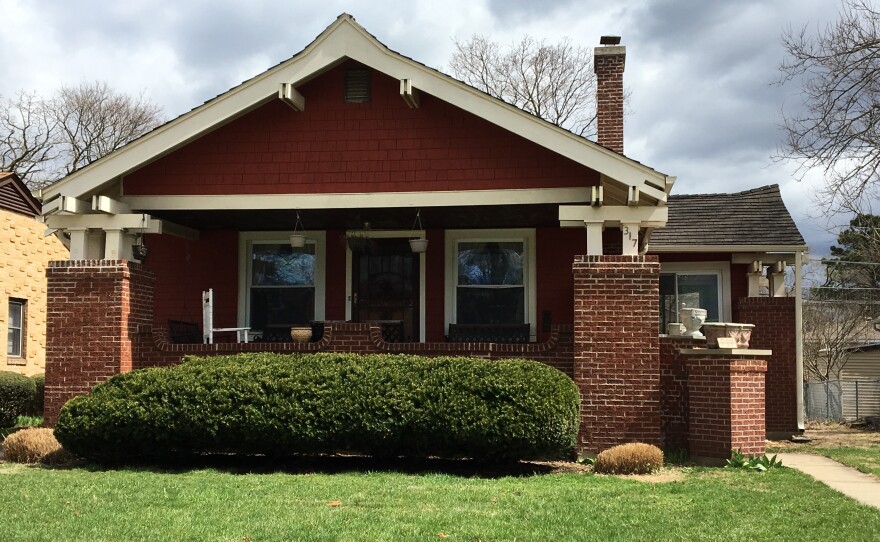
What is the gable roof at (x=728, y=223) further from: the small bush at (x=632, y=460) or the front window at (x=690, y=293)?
the small bush at (x=632, y=460)

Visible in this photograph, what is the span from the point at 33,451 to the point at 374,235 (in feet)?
19.5

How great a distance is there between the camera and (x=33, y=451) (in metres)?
11.0

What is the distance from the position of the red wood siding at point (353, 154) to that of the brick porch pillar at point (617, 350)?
4.65 ft

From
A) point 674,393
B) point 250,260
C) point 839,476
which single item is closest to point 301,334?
point 250,260

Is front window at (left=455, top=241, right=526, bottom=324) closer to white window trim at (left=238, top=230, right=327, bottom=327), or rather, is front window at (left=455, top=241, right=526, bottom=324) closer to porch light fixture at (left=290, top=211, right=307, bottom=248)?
white window trim at (left=238, top=230, right=327, bottom=327)

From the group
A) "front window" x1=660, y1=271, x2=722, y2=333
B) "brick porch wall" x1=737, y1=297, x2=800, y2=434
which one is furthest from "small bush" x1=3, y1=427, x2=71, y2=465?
"brick porch wall" x1=737, y1=297, x2=800, y2=434

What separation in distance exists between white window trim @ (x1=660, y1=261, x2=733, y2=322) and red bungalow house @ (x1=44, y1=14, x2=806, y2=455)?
323 cm

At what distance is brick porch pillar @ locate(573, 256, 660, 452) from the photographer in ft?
36.6

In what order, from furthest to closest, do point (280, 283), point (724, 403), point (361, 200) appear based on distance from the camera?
point (280, 283) < point (361, 200) < point (724, 403)

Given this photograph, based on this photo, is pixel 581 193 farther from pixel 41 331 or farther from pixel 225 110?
pixel 41 331

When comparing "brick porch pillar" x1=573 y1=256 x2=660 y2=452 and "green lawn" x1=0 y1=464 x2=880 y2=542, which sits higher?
"brick porch pillar" x1=573 y1=256 x2=660 y2=452

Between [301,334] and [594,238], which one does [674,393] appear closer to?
[594,238]

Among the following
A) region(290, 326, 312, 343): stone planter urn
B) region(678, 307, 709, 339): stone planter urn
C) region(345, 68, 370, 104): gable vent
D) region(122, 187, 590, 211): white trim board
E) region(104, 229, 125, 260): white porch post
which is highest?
region(345, 68, 370, 104): gable vent

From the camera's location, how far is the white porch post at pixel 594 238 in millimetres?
11531
